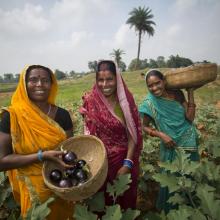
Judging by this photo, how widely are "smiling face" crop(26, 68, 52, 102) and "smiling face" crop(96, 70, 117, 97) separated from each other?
538 millimetres

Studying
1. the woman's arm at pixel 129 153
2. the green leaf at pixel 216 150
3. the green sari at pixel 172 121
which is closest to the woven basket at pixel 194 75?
the green sari at pixel 172 121

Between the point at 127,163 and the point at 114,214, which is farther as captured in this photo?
the point at 127,163

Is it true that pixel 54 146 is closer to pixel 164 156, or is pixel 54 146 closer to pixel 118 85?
pixel 118 85

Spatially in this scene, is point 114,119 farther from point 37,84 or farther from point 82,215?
point 82,215

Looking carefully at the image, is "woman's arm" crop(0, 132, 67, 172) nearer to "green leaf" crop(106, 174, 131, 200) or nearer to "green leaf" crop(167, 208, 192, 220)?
"green leaf" crop(106, 174, 131, 200)

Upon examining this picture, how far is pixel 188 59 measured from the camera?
1940 inches

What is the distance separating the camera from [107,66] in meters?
2.71

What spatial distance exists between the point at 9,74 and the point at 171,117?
98549 mm

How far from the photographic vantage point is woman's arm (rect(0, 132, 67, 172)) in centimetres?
221

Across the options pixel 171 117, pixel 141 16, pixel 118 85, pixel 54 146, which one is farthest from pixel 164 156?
pixel 141 16

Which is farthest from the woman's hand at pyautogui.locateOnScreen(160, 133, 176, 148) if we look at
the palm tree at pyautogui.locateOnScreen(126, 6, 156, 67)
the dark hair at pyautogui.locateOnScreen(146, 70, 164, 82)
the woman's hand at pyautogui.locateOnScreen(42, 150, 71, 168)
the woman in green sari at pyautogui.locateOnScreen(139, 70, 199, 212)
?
the palm tree at pyautogui.locateOnScreen(126, 6, 156, 67)

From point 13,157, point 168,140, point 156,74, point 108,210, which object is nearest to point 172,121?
point 168,140

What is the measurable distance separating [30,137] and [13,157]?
0.21m

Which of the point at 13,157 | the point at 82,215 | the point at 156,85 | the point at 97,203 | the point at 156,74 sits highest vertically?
the point at 156,74
